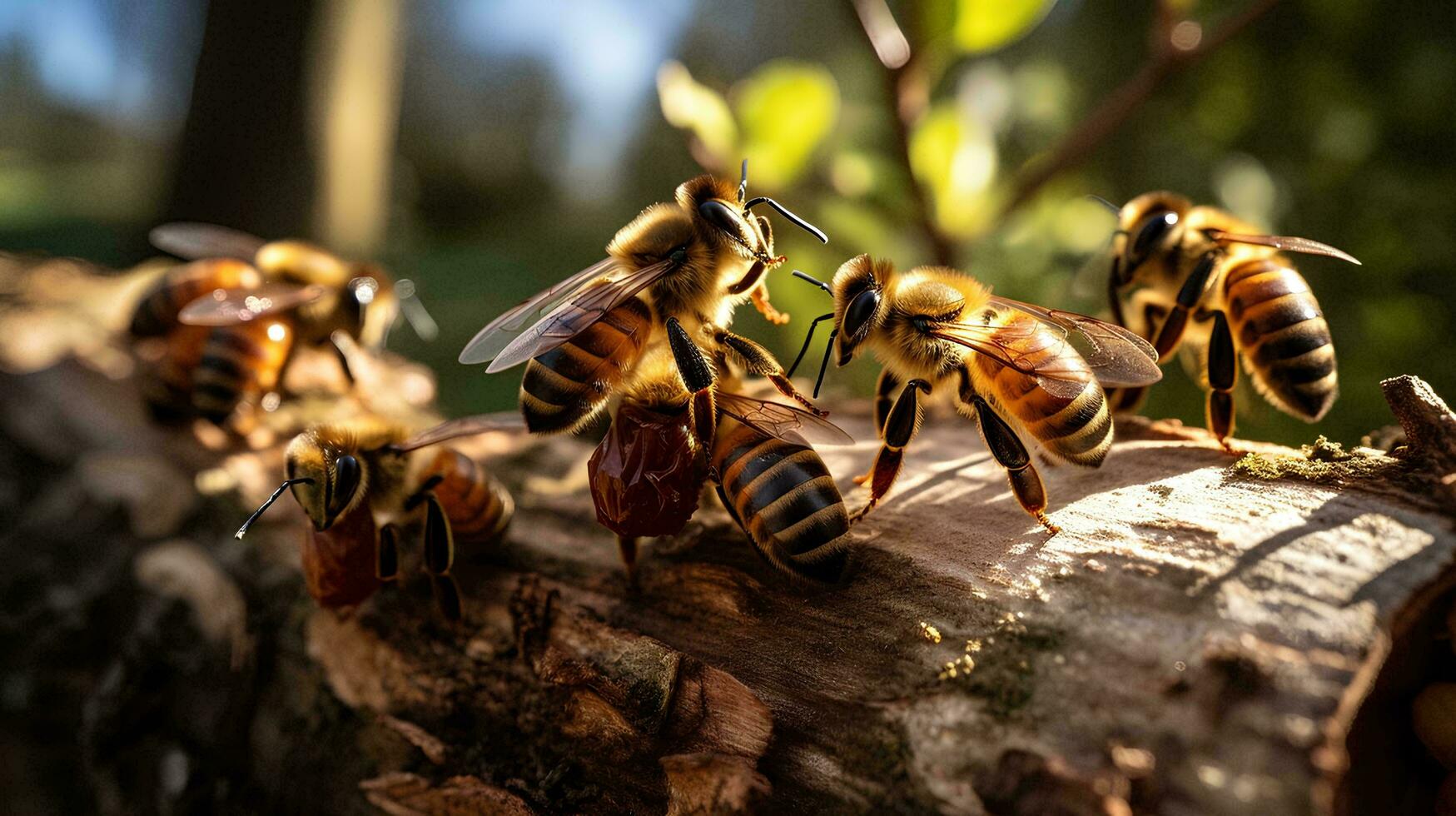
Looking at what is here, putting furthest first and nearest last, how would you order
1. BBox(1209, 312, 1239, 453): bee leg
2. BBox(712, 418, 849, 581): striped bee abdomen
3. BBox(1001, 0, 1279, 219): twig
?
1. BBox(1001, 0, 1279, 219): twig
2. BBox(1209, 312, 1239, 453): bee leg
3. BBox(712, 418, 849, 581): striped bee abdomen

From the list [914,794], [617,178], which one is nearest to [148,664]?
[914,794]

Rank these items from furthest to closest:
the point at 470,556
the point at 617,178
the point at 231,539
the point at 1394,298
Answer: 1. the point at 617,178
2. the point at 1394,298
3. the point at 231,539
4. the point at 470,556

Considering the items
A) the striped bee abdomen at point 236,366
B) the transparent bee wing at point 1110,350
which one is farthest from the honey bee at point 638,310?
the striped bee abdomen at point 236,366

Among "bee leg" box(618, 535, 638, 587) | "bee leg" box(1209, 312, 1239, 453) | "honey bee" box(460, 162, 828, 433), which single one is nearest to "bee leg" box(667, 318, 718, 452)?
"honey bee" box(460, 162, 828, 433)

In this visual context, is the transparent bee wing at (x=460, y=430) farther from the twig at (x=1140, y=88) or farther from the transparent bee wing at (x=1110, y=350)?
the twig at (x=1140, y=88)

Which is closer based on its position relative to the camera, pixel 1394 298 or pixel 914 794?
pixel 914 794

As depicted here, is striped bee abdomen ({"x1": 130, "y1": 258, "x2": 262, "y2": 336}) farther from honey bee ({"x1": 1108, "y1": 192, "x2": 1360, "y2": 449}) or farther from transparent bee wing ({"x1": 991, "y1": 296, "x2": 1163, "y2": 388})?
honey bee ({"x1": 1108, "y1": 192, "x2": 1360, "y2": 449})

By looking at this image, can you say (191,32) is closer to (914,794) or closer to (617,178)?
(617,178)
